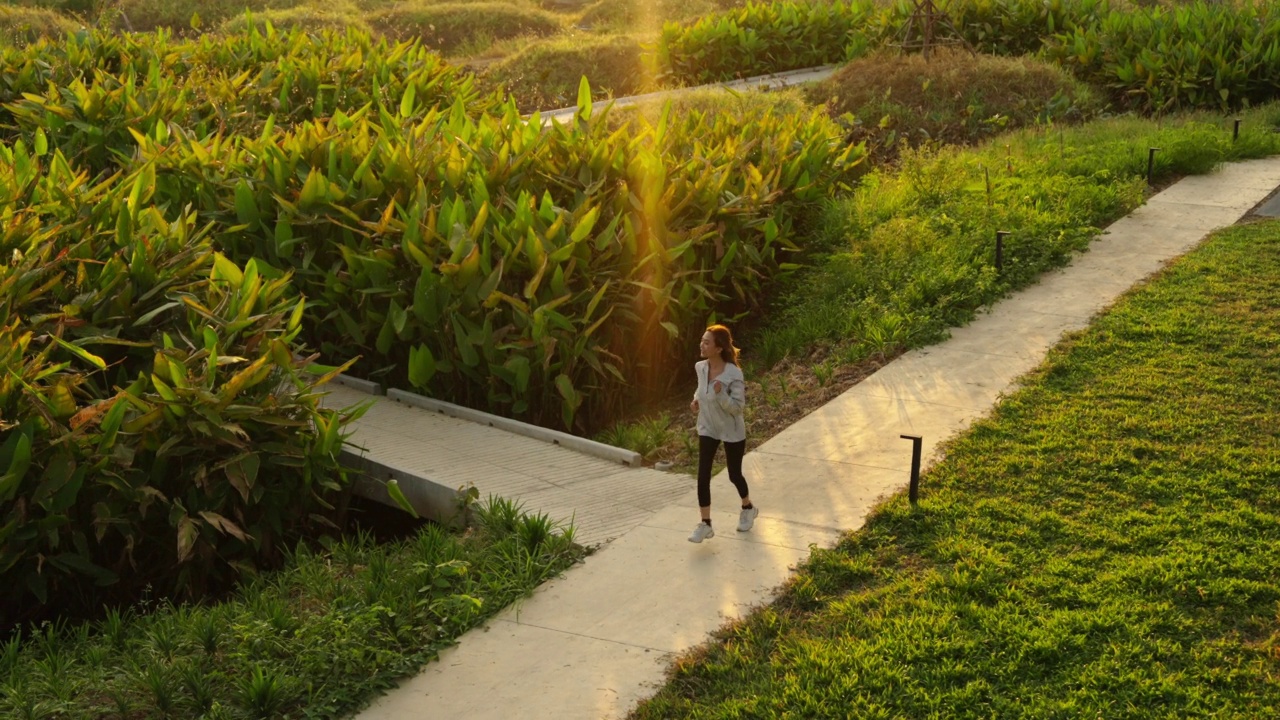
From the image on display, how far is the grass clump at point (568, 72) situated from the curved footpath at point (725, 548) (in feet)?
38.4

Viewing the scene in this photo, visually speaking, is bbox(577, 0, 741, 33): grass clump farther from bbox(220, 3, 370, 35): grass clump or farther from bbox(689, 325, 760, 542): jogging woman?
bbox(689, 325, 760, 542): jogging woman

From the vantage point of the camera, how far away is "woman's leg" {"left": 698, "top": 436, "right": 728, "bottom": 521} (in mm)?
6523

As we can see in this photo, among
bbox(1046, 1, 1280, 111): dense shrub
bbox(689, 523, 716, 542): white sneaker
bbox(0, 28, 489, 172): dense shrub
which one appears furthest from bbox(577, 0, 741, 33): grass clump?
bbox(689, 523, 716, 542): white sneaker

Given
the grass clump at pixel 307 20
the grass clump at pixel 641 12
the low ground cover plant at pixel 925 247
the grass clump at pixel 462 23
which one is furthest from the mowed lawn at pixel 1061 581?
the grass clump at pixel 641 12

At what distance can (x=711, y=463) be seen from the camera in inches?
258

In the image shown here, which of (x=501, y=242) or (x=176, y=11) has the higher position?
(x=176, y=11)

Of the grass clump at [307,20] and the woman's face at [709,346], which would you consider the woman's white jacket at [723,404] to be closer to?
the woman's face at [709,346]

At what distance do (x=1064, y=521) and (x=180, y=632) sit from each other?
13.5ft

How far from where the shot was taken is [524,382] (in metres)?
8.26

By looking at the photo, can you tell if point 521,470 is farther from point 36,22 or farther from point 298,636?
point 36,22

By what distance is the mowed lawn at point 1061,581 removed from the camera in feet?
16.8

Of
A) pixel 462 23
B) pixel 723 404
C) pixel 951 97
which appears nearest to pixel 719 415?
pixel 723 404

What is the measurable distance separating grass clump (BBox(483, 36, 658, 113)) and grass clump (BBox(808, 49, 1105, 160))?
4.64m

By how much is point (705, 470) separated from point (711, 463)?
0.05 m
